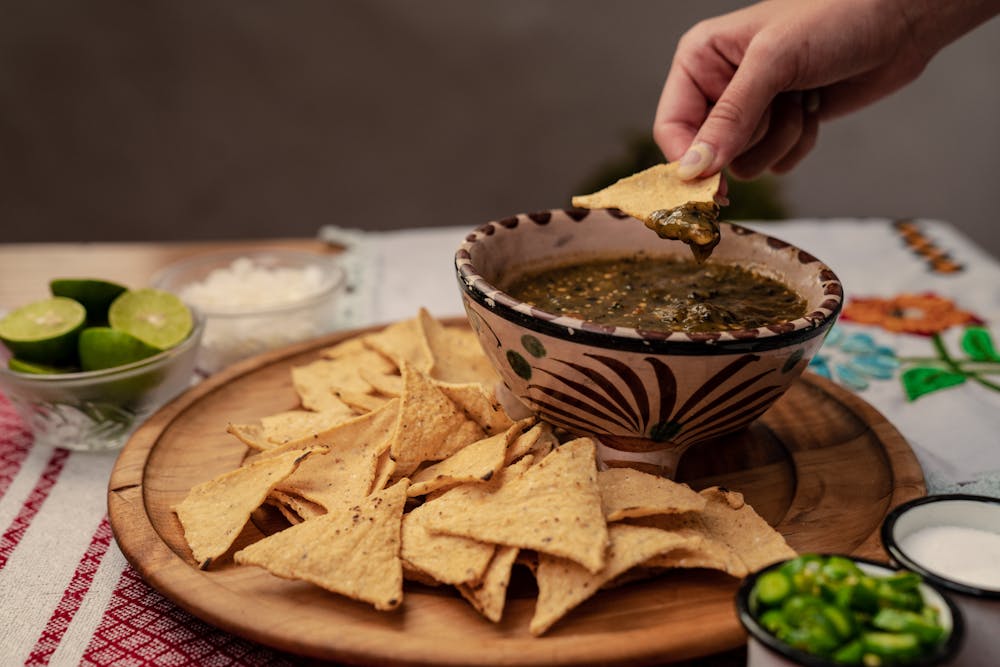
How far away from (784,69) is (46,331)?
1710 millimetres

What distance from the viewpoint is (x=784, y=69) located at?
6.63 feet

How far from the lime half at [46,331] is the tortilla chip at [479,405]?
0.86m

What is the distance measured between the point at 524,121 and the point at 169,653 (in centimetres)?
497

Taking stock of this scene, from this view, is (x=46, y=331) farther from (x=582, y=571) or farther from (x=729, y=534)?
(x=729, y=534)

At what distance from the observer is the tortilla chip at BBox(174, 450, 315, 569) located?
1.45m

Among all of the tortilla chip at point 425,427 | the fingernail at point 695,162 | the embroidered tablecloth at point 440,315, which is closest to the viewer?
the embroidered tablecloth at point 440,315

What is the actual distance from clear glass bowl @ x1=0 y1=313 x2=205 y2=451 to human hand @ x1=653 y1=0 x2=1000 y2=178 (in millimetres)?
1232

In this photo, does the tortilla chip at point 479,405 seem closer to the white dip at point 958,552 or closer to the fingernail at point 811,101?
the white dip at point 958,552

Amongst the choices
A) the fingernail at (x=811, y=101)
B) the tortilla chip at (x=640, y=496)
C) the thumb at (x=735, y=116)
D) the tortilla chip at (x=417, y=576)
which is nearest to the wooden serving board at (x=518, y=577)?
the tortilla chip at (x=417, y=576)

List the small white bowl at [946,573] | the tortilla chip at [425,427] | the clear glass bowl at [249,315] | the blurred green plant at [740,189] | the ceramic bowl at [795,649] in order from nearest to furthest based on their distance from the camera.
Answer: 1. the ceramic bowl at [795,649]
2. the small white bowl at [946,573]
3. the tortilla chip at [425,427]
4. the clear glass bowl at [249,315]
5. the blurred green plant at [740,189]

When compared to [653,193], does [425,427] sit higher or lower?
lower

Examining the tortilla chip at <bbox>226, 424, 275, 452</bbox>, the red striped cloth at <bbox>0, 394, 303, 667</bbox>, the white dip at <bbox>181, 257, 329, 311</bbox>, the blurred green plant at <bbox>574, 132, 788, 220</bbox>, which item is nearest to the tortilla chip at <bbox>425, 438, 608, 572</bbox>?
the red striped cloth at <bbox>0, 394, 303, 667</bbox>

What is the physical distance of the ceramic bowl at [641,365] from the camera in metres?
1.46

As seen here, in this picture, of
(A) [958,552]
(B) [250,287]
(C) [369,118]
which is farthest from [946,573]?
(C) [369,118]
